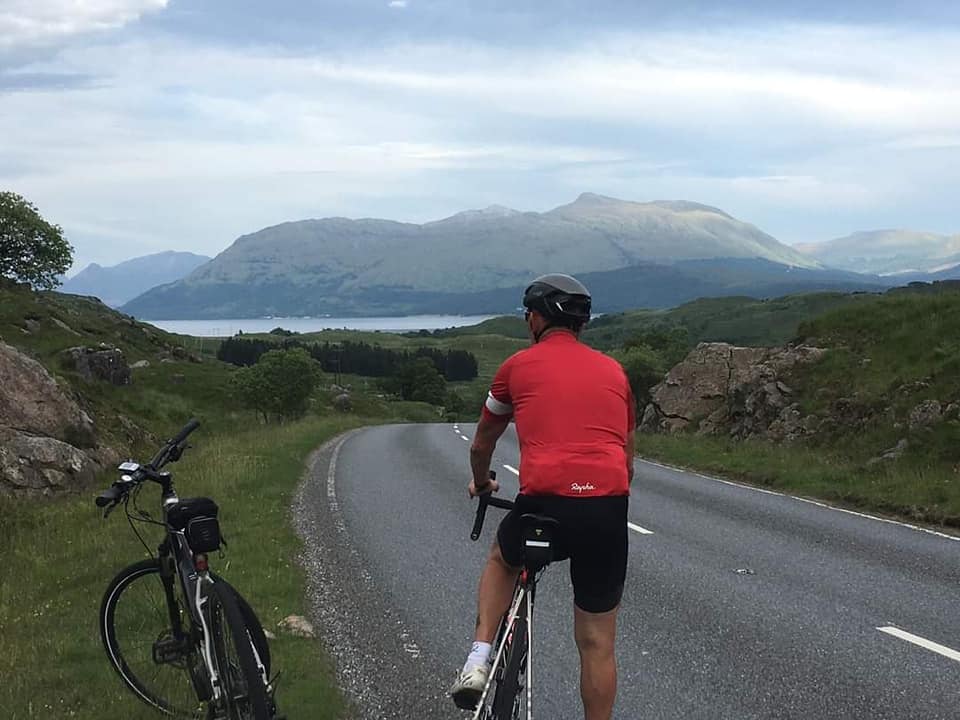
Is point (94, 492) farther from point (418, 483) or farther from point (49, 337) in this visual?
point (49, 337)

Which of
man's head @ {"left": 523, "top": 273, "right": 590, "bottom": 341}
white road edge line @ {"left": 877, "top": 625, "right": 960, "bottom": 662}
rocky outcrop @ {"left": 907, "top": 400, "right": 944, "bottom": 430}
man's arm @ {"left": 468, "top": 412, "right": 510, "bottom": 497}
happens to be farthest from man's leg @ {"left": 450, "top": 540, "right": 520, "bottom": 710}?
rocky outcrop @ {"left": 907, "top": 400, "right": 944, "bottom": 430}

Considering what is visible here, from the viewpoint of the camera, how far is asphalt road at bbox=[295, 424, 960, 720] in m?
6.14

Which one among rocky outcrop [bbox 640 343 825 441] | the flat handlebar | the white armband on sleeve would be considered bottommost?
rocky outcrop [bbox 640 343 825 441]

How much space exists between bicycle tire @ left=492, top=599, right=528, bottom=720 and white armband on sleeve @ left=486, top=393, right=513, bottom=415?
98cm

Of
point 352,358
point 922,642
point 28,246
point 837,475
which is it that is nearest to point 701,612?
point 922,642

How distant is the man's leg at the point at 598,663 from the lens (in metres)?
4.28

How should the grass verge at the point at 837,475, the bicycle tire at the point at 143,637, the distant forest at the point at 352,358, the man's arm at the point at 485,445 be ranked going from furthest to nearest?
the distant forest at the point at 352,358 < the grass verge at the point at 837,475 < the bicycle tire at the point at 143,637 < the man's arm at the point at 485,445

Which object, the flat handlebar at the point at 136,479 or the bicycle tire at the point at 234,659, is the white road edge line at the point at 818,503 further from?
the flat handlebar at the point at 136,479

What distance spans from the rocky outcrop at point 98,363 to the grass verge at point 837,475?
51.9 metres

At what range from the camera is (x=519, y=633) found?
14.0ft

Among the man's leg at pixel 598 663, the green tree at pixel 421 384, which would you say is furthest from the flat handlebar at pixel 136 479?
the green tree at pixel 421 384

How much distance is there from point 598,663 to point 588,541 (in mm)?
648

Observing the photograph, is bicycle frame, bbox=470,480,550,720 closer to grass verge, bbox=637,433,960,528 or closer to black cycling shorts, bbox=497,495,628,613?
black cycling shorts, bbox=497,495,628,613

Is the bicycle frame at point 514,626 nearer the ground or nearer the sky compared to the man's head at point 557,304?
nearer the ground
